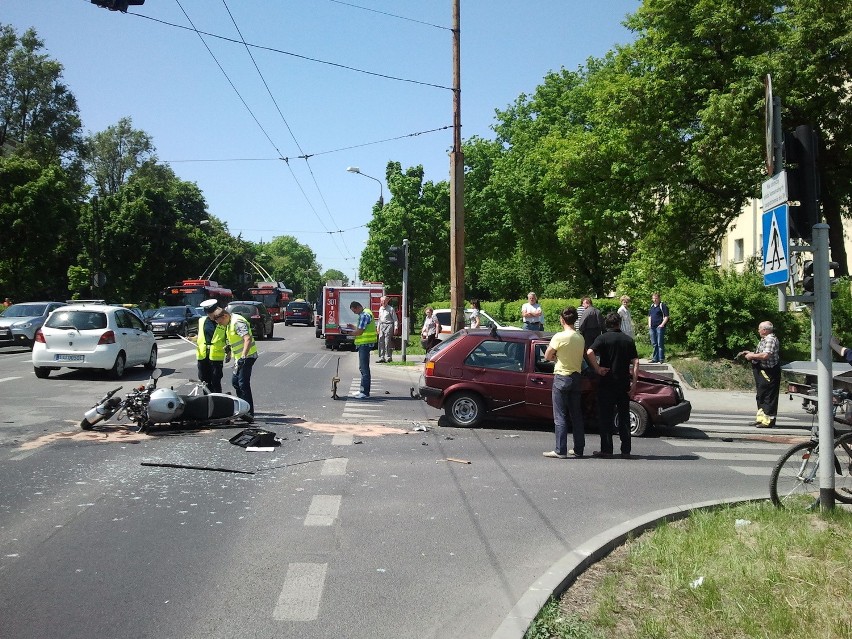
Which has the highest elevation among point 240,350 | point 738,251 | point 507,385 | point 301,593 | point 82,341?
point 738,251

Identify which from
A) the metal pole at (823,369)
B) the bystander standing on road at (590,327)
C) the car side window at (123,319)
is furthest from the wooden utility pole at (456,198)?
the metal pole at (823,369)

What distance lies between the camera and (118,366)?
17641mm

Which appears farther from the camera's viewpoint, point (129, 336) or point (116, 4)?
point (129, 336)

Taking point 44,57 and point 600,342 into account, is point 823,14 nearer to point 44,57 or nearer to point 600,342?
point 600,342

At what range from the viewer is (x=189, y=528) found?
20.6 ft

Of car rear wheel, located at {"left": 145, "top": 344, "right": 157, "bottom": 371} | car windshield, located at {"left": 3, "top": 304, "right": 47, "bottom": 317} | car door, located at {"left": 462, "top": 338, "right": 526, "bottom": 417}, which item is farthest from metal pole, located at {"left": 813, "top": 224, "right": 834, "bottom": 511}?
car windshield, located at {"left": 3, "top": 304, "right": 47, "bottom": 317}

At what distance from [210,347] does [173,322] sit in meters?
24.2

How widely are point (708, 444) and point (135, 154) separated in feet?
229

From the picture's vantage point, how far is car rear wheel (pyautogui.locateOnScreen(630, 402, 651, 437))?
1174 cm

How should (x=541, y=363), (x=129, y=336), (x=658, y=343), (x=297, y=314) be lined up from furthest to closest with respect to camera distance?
(x=297, y=314) < (x=658, y=343) < (x=129, y=336) < (x=541, y=363)

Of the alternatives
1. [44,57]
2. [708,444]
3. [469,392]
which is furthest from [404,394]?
[44,57]

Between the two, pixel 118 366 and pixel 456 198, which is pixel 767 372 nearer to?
pixel 456 198

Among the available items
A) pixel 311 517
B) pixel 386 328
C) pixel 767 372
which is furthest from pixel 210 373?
pixel 386 328

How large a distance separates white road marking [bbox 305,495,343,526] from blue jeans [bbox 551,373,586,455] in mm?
3179
